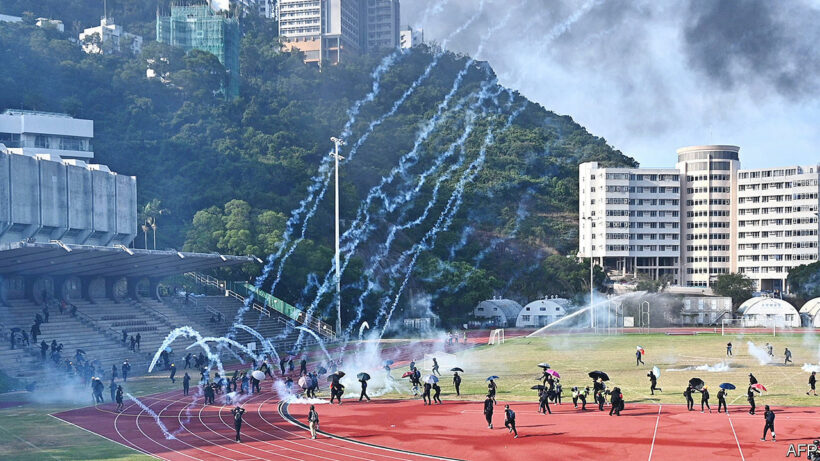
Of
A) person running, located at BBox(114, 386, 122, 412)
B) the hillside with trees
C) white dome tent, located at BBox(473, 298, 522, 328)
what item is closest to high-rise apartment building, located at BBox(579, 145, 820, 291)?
the hillside with trees

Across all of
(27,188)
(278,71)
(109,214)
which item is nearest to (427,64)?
(278,71)

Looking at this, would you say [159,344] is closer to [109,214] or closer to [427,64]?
[109,214]

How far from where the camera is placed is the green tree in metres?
123

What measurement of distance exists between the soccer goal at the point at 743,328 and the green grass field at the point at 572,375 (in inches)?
217

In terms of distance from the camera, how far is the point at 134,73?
5428 inches

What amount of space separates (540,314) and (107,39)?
9559 cm

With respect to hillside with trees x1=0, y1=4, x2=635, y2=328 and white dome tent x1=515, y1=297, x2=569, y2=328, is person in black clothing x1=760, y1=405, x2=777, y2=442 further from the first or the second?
white dome tent x1=515, y1=297, x2=569, y2=328

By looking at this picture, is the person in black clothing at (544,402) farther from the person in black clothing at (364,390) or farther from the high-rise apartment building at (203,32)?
the high-rise apartment building at (203,32)

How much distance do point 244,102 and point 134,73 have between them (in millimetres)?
17107

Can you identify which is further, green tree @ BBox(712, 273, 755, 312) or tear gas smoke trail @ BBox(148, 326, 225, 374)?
green tree @ BBox(712, 273, 755, 312)

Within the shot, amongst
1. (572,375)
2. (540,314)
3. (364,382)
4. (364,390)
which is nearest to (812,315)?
(540,314)

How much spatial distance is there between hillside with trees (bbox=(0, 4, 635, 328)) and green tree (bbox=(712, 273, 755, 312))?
59.4 feet

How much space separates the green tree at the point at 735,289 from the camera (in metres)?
123

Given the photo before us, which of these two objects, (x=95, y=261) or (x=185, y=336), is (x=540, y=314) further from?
(x=95, y=261)
